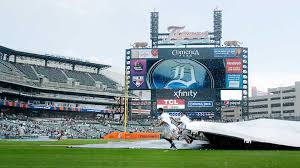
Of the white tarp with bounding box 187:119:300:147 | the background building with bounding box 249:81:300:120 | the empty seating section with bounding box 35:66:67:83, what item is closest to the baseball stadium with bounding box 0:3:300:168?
the empty seating section with bounding box 35:66:67:83

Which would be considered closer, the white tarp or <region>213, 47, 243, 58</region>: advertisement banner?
the white tarp

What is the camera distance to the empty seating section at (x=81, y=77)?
296ft

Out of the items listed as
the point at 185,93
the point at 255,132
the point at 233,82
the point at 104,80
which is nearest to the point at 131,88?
the point at 185,93

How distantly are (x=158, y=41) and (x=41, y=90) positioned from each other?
23.3 metres

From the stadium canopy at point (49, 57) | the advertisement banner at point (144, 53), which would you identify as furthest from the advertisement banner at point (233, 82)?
the stadium canopy at point (49, 57)

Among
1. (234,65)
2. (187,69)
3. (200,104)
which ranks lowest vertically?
(200,104)

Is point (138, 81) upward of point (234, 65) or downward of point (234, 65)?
downward

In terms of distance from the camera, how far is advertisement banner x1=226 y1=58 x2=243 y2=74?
6994cm

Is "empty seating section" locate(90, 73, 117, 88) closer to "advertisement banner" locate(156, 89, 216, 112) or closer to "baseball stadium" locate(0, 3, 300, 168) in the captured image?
"baseball stadium" locate(0, 3, 300, 168)

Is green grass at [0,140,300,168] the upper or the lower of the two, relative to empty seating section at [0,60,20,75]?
lower

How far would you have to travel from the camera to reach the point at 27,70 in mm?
82188

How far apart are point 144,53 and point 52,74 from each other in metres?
23.6

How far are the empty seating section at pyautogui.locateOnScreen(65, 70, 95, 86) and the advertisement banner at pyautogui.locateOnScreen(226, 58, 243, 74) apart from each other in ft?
106

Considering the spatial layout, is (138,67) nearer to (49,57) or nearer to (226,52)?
(226,52)
